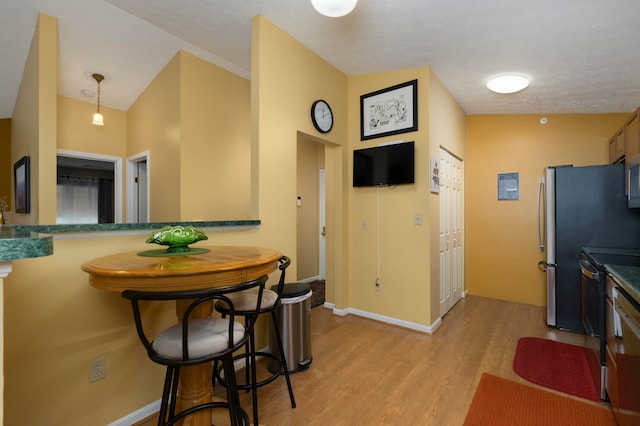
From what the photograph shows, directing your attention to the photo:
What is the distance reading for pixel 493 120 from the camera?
421 cm

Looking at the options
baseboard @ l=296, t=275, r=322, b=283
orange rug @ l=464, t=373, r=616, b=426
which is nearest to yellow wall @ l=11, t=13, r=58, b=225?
baseboard @ l=296, t=275, r=322, b=283

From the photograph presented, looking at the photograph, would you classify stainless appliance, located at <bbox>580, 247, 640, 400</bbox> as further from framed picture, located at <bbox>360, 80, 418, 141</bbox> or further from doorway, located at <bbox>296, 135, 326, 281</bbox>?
doorway, located at <bbox>296, 135, 326, 281</bbox>

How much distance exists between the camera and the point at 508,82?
2994 millimetres

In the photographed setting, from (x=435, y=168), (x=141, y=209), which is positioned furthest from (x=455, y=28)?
(x=141, y=209)

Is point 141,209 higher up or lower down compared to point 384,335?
higher up

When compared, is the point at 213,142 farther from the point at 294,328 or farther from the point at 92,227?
the point at 294,328

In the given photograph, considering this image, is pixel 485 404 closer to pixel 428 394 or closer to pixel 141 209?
pixel 428 394

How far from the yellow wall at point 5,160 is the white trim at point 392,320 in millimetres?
5370

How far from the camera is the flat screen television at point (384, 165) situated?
3.14 meters

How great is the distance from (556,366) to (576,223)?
138cm

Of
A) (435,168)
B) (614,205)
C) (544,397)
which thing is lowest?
(544,397)

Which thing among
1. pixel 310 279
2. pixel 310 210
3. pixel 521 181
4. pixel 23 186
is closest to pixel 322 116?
pixel 310 210

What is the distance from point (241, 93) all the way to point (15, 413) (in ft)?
11.6

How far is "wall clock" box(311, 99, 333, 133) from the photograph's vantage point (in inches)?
122
